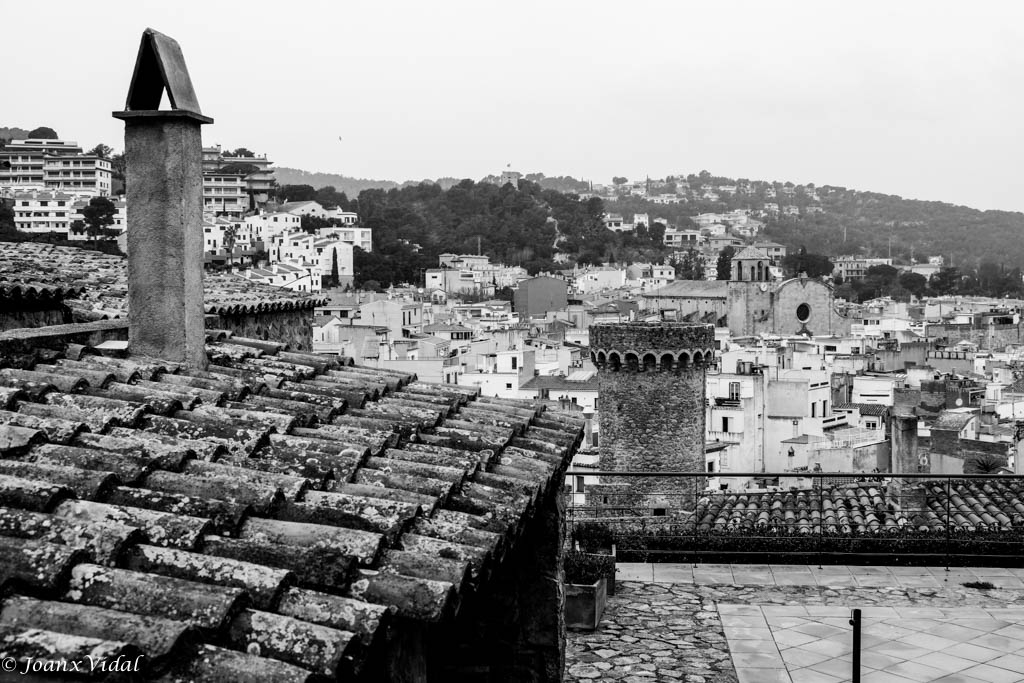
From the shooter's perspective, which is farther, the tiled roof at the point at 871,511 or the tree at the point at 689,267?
the tree at the point at 689,267

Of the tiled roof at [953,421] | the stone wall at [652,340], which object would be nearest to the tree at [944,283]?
the tiled roof at [953,421]

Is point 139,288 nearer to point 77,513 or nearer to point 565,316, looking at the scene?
point 77,513

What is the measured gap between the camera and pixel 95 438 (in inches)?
136

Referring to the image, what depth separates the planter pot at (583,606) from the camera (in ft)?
25.1

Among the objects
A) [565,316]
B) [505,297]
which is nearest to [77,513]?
[565,316]

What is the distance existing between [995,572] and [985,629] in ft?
5.44

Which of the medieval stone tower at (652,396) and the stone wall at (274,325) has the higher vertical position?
the stone wall at (274,325)

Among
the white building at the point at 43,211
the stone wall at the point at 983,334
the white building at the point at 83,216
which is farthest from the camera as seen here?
the white building at the point at 43,211

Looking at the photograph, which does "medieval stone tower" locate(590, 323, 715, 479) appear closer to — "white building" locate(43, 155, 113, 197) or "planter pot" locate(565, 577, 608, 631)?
"planter pot" locate(565, 577, 608, 631)

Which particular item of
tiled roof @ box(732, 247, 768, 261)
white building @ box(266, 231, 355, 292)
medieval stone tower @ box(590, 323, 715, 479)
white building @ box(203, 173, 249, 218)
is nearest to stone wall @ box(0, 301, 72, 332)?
medieval stone tower @ box(590, 323, 715, 479)

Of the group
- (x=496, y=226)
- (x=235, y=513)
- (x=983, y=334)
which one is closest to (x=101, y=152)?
(x=496, y=226)

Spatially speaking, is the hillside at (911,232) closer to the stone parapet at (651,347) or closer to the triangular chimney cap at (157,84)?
the stone parapet at (651,347)

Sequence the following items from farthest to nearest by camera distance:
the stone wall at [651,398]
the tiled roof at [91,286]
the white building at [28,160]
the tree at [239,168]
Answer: the tree at [239,168]
the white building at [28,160]
the stone wall at [651,398]
the tiled roof at [91,286]

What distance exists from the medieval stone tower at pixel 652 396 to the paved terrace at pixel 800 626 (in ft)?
43.5
